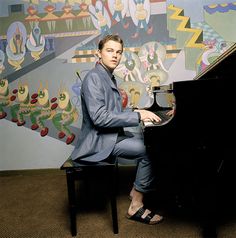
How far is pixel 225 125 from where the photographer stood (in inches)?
55.9

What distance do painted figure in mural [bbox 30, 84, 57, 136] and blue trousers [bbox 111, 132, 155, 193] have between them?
148 cm

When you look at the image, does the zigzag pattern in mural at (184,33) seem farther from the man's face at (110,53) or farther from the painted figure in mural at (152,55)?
the man's face at (110,53)

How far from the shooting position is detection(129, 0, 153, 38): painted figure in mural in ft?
9.18

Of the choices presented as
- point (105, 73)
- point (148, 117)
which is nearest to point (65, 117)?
point (105, 73)

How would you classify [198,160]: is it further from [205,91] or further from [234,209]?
[234,209]

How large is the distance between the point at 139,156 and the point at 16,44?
2.11m

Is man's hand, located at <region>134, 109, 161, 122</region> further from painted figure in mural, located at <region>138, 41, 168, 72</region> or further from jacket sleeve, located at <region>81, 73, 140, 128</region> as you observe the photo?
painted figure in mural, located at <region>138, 41, 168, 72</region>

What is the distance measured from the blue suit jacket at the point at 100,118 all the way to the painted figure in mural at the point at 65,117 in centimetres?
118

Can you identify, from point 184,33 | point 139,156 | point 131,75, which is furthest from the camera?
point 131,75

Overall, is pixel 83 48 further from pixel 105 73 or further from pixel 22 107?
pixel 105 73

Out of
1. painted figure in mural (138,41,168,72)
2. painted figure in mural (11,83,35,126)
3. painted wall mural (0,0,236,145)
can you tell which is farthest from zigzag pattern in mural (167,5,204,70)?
painted figure in mural (11,83,35,126)

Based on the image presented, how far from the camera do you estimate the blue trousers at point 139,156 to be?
5.80 ft

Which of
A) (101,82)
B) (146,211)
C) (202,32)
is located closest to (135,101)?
(202,32)

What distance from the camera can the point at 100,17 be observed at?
112 inches
